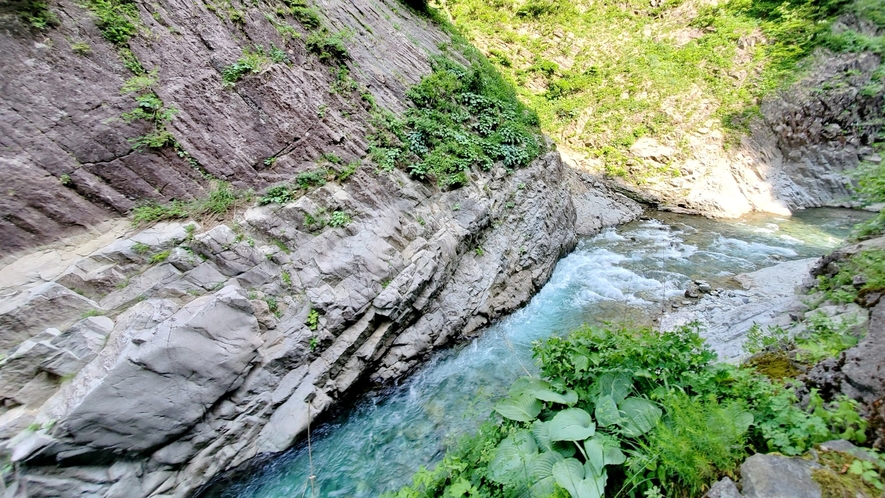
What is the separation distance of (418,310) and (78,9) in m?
8.04

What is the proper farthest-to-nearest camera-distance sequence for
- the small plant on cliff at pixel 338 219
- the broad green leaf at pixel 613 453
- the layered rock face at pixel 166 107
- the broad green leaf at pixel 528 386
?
the small plant on cliff at pixel 338 219
the layered rock face at pixel 166 107
the broad green leaf at pixel 528 386
the broad green leaf at pixel 613 453

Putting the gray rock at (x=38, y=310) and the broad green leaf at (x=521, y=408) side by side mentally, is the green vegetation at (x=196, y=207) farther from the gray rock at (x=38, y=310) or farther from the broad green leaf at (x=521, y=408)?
the broad green leaf at (x=521, y=408)

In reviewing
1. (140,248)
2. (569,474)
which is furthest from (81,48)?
(569,474)

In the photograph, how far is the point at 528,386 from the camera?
3695 mm

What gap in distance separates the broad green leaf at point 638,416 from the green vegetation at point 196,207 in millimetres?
6843

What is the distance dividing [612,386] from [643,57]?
802 inches

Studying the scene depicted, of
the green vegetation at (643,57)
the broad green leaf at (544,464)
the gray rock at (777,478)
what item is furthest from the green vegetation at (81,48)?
the green vegetation at (643,57)

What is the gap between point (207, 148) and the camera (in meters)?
6.62

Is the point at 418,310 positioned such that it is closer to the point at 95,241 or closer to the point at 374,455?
the point at 374,455

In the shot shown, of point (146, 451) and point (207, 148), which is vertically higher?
point (207, 148)

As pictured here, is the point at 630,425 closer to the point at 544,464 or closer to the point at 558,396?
the point at 558,396

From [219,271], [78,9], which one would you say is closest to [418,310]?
[219,271]

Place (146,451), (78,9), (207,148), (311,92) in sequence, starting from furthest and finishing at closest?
1. (311,92)
2. (207,148)
3. (78,9)
4. (146,451)

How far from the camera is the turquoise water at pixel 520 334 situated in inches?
193
